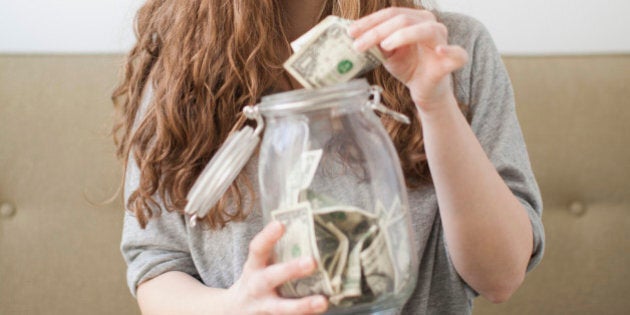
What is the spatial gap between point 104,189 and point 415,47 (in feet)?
2.65

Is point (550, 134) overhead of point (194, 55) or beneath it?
beneath

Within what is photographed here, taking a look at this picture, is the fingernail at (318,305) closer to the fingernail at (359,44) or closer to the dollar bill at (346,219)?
the dollar bill at (346,219)

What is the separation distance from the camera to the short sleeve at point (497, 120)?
2.96 feet

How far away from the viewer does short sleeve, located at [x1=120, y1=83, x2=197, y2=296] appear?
990 mm

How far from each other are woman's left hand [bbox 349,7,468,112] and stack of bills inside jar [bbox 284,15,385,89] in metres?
0.02

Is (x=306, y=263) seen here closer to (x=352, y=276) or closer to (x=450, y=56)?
(x=352, y=276)

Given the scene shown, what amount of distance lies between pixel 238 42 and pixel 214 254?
0.92ft

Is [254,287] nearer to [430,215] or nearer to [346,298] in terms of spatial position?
[346,298]

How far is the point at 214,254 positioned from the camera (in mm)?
985

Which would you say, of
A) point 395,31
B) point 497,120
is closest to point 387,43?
point 395,31

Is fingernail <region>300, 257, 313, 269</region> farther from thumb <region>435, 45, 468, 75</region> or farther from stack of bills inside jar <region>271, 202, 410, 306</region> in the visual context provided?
thumb <region>435, 45, 468, 75</region>

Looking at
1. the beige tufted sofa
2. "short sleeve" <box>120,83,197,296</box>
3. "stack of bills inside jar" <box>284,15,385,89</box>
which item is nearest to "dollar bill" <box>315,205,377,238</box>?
"stack of bills inside jar" <box>284,15,385,89</box>

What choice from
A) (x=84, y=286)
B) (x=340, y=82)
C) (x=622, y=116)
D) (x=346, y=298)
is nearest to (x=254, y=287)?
(x=346, y=298)

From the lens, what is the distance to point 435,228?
950 mm
